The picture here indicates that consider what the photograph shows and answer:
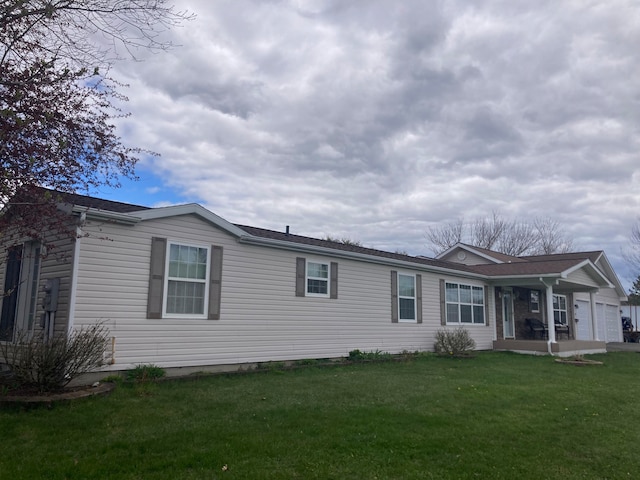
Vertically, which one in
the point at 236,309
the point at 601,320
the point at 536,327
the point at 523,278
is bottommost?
the point at 536,327

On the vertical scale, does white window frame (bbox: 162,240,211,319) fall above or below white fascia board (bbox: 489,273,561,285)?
below

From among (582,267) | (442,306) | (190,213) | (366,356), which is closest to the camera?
(190,213)

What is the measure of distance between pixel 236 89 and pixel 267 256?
4611mm

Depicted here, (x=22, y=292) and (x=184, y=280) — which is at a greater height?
(x=184, y=280)

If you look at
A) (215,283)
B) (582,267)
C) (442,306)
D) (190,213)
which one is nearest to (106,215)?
(190,213)

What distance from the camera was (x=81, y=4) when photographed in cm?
622

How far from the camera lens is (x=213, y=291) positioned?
9.82 m

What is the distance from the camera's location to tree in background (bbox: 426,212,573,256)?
3884 cm

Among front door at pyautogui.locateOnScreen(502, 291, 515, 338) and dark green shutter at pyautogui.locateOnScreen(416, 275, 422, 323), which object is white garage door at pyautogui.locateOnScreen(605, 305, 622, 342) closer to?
front door at pyautogui.locateOnScreen(502, 291, 515, 338)

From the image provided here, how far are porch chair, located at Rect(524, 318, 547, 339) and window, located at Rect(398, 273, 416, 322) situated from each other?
7190mm

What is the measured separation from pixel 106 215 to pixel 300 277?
4883 millimetres

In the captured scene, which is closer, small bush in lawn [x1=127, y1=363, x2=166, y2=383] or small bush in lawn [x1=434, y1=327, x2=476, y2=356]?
small bush in lawn [x1=127, y1=363, x2=166, y2=383]

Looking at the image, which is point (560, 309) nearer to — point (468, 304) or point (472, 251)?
point (472, 251)

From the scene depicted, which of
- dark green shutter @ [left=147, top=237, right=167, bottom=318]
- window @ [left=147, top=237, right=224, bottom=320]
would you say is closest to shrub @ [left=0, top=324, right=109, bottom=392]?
dark green shutter @ [left=147, top=237, right=167, bottom=318]
